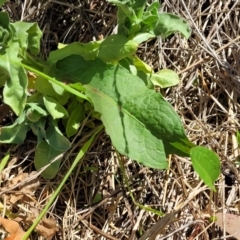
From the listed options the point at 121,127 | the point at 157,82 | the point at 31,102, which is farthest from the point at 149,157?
the point at 31,102

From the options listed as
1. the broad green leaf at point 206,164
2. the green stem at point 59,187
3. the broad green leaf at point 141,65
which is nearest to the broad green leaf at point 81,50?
the broad green leaf at point 141,65

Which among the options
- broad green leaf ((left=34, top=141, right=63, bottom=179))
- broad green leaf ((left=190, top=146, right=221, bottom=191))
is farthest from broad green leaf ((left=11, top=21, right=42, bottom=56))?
broad green leaf ((left=190, top=146, right=221, bottom=191))

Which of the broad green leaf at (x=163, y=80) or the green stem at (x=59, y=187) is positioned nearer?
the green stem at (x=59, y=187)

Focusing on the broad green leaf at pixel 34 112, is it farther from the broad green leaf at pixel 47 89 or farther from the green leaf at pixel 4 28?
the green leaf at pixel 4 28

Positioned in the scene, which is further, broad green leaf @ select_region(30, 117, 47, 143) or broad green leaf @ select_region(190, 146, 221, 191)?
broad green leaf @ select_region(30, 117, 47, 143)

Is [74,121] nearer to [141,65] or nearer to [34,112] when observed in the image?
[34,112]

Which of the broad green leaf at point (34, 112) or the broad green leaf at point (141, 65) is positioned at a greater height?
the broad green leaf at point (141, 65)

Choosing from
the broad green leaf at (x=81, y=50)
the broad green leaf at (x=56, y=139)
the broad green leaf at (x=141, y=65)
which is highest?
the broad green leaf at (x=81, y=50)

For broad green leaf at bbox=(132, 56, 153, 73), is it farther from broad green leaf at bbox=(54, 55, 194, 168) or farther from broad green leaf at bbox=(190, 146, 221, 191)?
broad green leaf at bbox=(190, 146, 221, 191)
